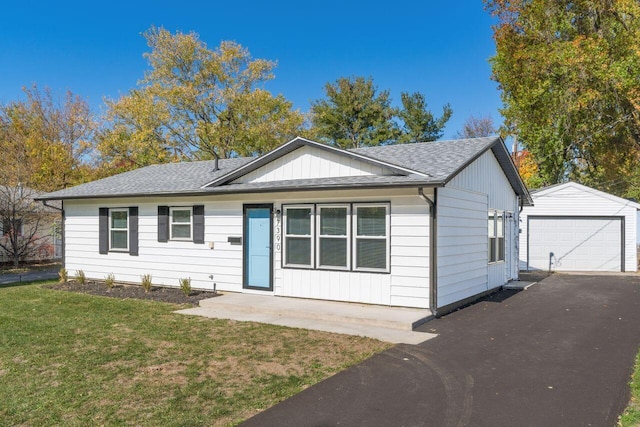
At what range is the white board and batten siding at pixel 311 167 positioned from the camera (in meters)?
9.43

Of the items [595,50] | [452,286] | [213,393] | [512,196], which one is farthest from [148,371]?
[595,50]

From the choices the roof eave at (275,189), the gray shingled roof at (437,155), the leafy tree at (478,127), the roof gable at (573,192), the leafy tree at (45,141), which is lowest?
the roof eave at (275,189)

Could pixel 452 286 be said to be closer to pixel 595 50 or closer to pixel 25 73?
pixel 595 50

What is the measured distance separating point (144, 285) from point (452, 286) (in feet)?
24.1

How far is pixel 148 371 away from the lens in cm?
530

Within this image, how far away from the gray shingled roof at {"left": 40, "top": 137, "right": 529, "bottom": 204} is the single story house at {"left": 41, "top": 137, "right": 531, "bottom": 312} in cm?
4

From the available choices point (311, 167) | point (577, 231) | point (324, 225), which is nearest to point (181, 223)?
point (311, 167)

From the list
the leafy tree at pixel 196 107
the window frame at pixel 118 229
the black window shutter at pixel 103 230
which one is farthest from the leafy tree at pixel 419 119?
the black window shutter at pixel 103 230

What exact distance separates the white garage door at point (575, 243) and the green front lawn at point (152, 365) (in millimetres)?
13558

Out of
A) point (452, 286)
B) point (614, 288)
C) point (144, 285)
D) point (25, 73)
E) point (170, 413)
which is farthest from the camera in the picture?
point (25, 73)

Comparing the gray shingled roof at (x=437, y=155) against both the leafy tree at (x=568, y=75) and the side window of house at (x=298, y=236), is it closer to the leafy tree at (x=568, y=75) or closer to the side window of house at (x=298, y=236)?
the side window of house at (x=298, y=236)

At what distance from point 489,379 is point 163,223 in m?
9.33

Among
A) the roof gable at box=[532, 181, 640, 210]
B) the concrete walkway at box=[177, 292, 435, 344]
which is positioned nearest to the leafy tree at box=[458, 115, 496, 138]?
the roof gable at box=[532, 181, 640, 210]

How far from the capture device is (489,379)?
510 centimetres
